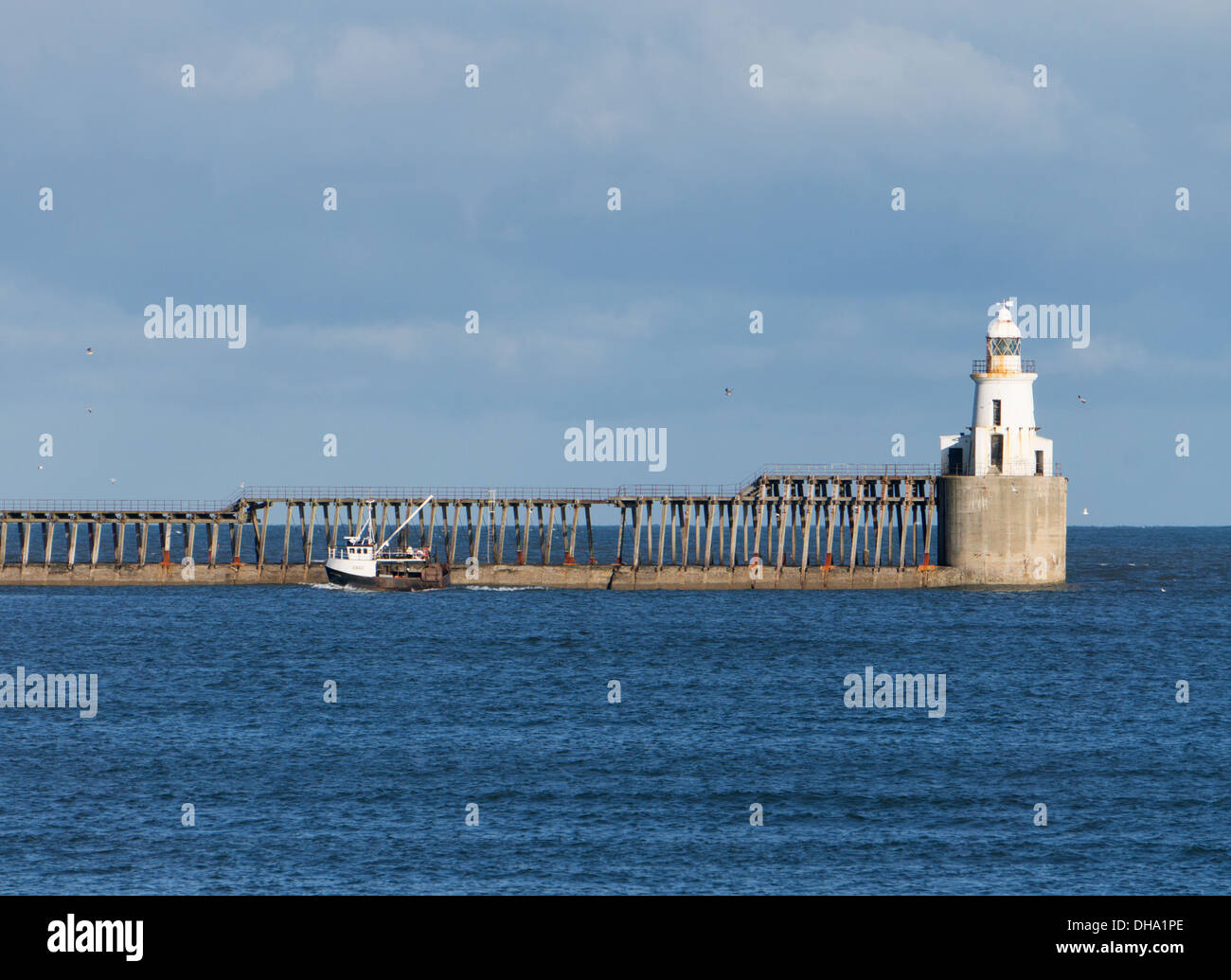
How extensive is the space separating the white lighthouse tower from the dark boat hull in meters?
37.9

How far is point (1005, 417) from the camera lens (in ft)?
319

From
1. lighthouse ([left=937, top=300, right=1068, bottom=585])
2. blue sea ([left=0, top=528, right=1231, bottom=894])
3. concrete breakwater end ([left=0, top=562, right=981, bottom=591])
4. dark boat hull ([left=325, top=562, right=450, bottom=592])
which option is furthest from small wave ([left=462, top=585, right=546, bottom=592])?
lighthouse ([left=937, top=300, right=1068, bottom=585])

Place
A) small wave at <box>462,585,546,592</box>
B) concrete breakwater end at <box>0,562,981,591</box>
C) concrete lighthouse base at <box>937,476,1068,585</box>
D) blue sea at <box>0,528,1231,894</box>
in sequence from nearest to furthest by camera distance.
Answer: blue sea at <box>0,528,1231,894</box>, concrete lighthouse base at <box>937,476,1068,585</box>, concrete breakwater end at <box>0,562,981,591</box>, small wave at <box>462,585,546,592</box>

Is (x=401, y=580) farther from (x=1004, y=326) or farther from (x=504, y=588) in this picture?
(x=1004, y=326)

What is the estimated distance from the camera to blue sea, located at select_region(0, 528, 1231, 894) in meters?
33.2

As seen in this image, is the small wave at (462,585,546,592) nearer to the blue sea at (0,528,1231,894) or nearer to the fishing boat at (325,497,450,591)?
the fishing boat at (325,497,450,591)

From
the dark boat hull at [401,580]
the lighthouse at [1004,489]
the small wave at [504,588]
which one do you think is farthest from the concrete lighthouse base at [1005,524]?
the dark boat hull at [401,580]

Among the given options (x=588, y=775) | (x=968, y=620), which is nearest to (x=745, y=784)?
Result: (x=588, y=775)

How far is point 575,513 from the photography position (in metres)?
107

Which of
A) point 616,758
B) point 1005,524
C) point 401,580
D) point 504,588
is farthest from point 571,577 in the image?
point 616,758

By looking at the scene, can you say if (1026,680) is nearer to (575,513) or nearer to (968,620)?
(968,620)
